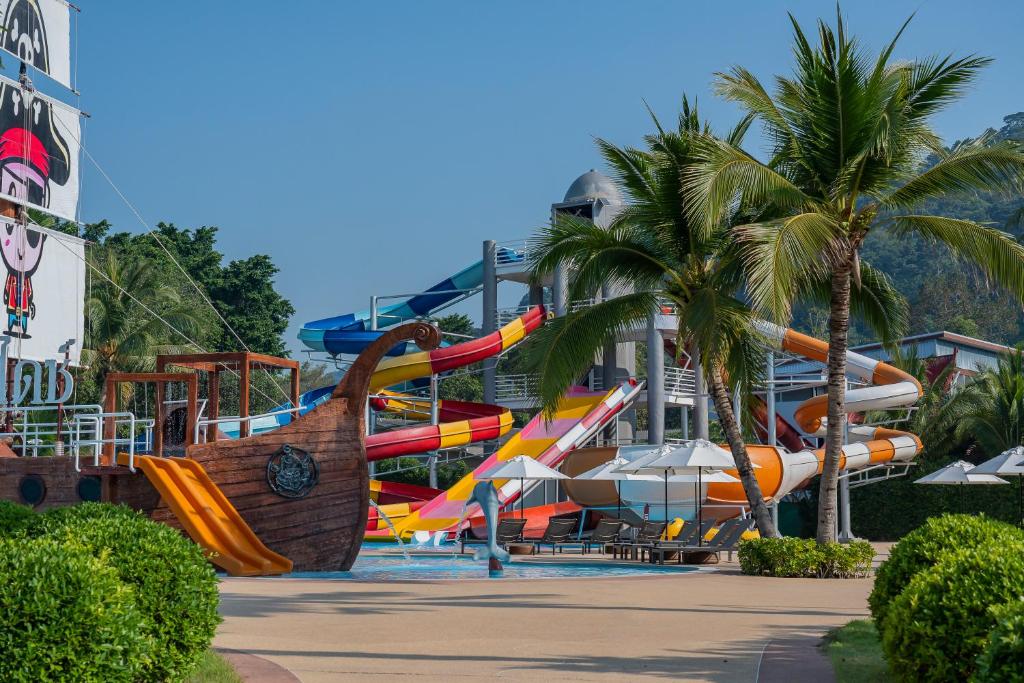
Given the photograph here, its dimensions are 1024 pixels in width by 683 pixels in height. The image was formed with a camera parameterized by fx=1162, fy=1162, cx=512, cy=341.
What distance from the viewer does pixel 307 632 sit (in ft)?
33.2

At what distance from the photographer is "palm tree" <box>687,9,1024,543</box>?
14.6 meters

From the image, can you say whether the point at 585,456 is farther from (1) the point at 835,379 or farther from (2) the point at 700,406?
(1) the point at 835,379

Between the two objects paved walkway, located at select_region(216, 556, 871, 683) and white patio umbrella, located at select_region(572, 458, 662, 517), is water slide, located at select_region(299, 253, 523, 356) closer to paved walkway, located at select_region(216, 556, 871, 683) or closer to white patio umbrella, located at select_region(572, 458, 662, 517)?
white patio umbrella, located at select_region(572, 458, 662, 517)

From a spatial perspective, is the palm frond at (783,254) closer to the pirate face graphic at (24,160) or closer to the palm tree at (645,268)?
the palm tree at (645,268)

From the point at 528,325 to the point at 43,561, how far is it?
27.5 meters

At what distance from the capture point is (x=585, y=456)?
1086 inches

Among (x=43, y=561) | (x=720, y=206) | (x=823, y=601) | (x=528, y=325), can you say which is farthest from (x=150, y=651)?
(x=528, y=325)

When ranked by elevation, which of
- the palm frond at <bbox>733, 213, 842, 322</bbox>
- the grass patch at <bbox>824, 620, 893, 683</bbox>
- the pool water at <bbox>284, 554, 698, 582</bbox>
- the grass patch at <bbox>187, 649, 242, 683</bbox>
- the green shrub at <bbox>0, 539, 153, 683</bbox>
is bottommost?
the pool water at <bbox>284, 554, 698, 582</bbox>

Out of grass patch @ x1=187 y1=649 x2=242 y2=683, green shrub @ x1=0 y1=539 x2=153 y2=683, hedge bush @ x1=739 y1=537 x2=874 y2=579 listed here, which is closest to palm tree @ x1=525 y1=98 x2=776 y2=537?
hedge bush @ x1=739 y1=537 x2=874 y2=579

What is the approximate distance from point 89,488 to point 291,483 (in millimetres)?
3053

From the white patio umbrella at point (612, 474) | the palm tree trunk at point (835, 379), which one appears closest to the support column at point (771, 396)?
the white patio umbrella at point (612, 474)

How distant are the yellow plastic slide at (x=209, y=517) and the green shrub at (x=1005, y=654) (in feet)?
44.3

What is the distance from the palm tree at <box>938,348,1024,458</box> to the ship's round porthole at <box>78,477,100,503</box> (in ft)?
81.3

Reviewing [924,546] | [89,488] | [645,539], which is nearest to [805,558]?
[645,539]
